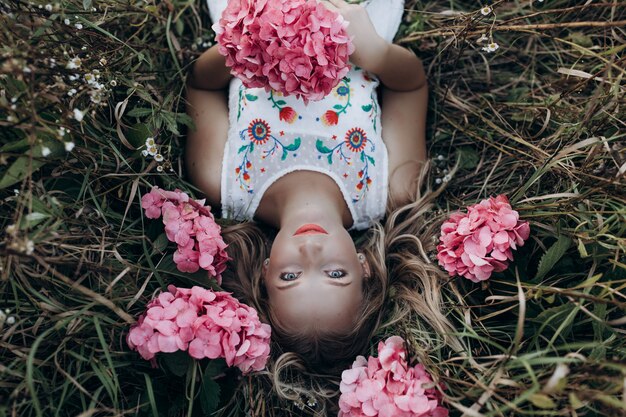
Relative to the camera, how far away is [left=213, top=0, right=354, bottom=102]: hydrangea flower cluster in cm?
205

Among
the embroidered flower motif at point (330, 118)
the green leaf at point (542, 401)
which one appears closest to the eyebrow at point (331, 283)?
the embroidered flower motif at point (330, 118)

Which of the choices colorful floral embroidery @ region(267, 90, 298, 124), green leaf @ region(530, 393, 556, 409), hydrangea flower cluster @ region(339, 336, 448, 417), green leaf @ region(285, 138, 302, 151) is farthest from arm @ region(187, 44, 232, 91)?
green leaf @ region(530, 393, 556, 409)

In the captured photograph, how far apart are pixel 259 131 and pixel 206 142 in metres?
0.27

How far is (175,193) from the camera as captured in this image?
2346 millimetres

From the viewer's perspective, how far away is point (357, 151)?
265 centimetres

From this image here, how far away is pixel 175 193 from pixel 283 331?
727 mm

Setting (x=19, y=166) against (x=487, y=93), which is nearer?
(x=19, y=166)

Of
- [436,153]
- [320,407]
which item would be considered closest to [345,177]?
[436,153]

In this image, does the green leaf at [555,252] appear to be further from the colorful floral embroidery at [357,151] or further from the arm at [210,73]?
the arm at [210,73]

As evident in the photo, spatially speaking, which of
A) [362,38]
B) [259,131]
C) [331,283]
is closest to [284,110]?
[259,131]

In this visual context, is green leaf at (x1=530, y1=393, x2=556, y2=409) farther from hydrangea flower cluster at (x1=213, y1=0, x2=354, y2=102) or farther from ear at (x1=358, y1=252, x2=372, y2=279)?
hydrangea flower cluster at (x1=213, y1=0, x2=354, y2=102)

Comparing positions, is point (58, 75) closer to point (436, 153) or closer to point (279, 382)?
point (279, 382)

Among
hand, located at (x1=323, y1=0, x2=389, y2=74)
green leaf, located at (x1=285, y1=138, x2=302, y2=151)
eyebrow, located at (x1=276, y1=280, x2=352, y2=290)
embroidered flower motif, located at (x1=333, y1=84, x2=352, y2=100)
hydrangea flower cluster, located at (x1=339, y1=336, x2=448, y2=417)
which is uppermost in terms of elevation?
hand, located at (x1=323, y1=0, x2=389, y2=74)

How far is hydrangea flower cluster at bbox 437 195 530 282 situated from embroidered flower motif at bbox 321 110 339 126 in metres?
0.74
